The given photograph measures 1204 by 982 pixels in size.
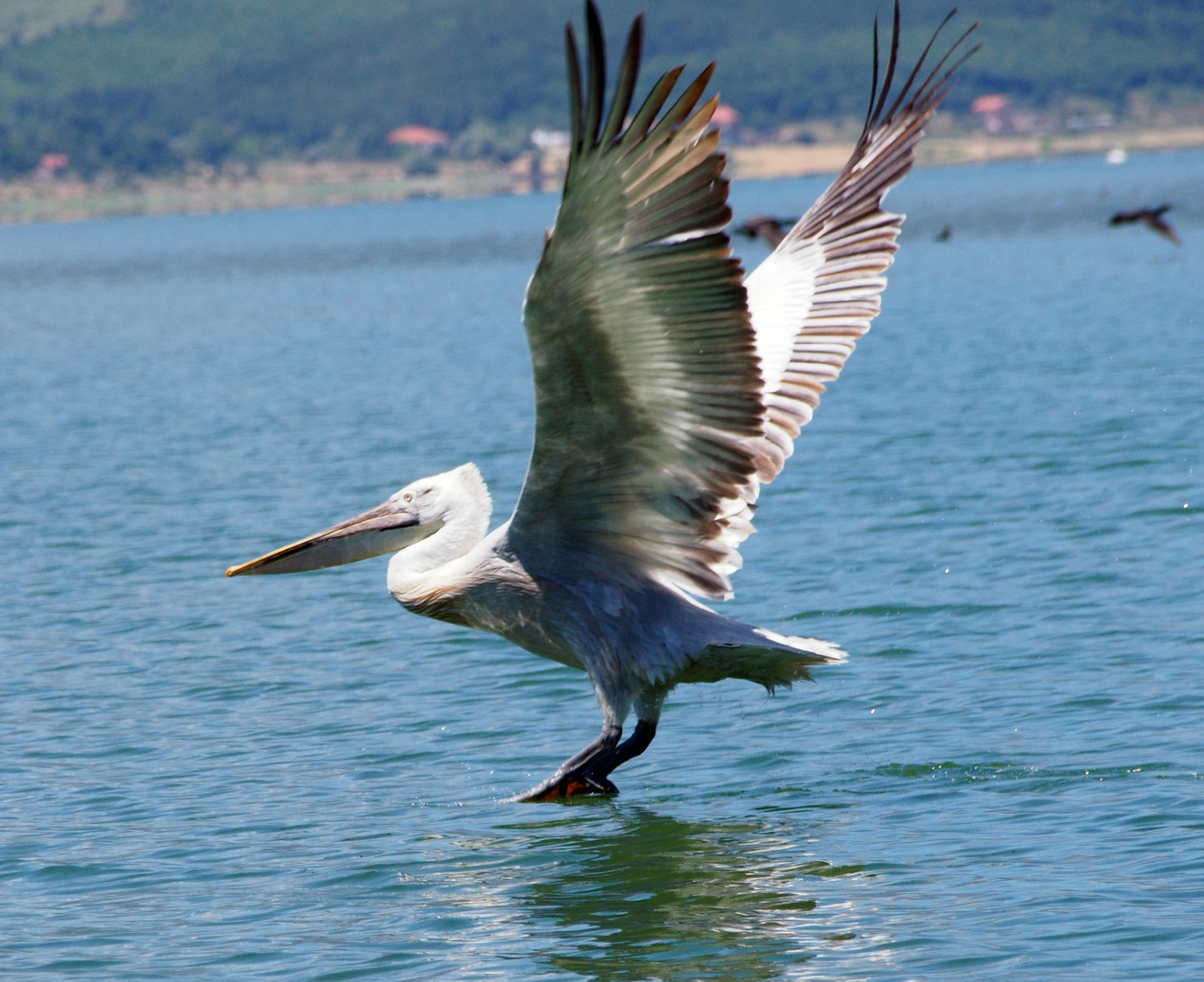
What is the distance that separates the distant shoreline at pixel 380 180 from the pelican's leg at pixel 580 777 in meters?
140

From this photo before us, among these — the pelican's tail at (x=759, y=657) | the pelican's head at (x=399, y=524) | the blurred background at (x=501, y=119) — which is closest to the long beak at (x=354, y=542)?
the pelican's head at (x=399, y=524)

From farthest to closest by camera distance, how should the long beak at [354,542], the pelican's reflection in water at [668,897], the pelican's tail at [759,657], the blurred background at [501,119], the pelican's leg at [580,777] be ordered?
1. the blurred background at [501,119]
2. the long beak at [354,542]
3. the pelican's leg at [580,777]
4. the pelican's tail at [759,657]
5. the pelican's reflection in water at [668,897]

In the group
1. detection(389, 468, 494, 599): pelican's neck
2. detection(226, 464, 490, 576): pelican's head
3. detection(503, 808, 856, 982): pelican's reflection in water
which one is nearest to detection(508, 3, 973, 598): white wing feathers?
detection(389, 468, 494, 599): pelican's neck

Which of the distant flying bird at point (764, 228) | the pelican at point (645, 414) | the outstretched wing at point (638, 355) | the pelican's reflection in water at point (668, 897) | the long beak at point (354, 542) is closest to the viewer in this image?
the outstretched wing at point (638, 355)

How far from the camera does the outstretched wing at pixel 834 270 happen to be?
811 cm

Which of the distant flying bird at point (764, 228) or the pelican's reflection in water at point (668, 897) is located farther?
the distant flying bird at point (764, 228)

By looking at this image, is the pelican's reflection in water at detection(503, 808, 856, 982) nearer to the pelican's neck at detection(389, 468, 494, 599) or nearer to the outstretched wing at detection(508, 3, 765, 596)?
the outstretched wing at detection(508, 3, 765, 596)

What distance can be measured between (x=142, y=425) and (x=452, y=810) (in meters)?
15.6

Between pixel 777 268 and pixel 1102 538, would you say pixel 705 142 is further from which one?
pixel 1102 538

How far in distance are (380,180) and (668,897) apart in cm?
15693

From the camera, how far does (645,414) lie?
6477 millimetres

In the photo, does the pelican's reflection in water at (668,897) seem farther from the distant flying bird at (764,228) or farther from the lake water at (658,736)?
the distant flying bird at (764,228)

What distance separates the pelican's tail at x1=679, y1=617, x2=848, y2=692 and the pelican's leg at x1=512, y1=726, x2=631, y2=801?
1.28 feet

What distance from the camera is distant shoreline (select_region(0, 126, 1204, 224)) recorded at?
482 ft
